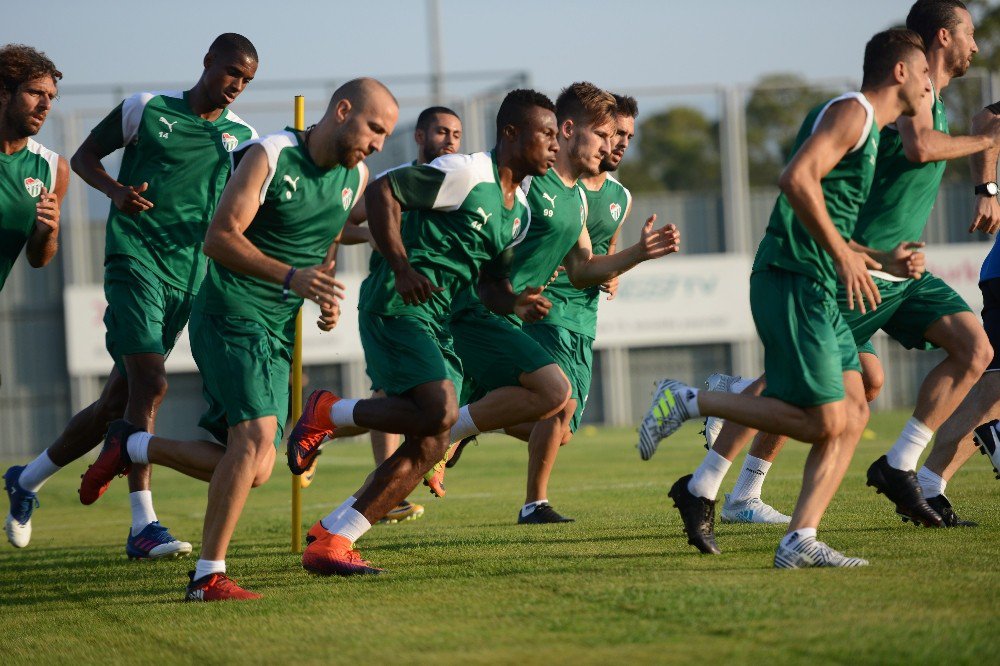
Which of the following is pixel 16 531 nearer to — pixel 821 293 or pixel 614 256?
pixel 614 256

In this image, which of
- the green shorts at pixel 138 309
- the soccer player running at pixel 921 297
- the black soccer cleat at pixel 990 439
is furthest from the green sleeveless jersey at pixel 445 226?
the black soccer cleat at pixel 990 439

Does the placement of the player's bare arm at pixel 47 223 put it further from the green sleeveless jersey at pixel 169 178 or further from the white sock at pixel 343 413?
the white sock at pixel 343 413

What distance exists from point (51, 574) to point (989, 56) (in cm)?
4199

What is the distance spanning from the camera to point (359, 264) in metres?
24.3

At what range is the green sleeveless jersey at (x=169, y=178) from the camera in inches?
301

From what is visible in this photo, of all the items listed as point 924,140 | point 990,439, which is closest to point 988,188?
point 924,140

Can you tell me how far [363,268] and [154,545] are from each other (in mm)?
17187

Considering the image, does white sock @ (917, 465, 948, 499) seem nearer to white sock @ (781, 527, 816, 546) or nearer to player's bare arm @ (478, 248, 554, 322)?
white sock @ (781, 527, 816, 546)

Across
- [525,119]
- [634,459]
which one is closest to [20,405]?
[634,459]

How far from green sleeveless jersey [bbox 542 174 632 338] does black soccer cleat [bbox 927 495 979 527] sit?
2.39 meters

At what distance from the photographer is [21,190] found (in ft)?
24.3

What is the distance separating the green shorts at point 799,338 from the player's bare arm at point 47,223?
3828 millimetres

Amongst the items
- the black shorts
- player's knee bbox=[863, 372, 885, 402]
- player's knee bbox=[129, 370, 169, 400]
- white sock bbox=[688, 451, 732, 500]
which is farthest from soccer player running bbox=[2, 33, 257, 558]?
the black shorts

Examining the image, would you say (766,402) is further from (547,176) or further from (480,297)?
(547,176)
